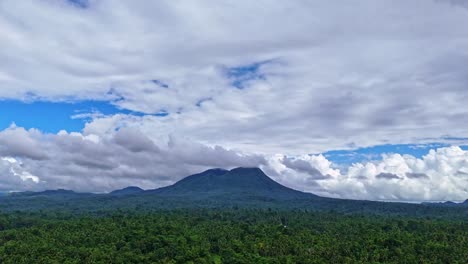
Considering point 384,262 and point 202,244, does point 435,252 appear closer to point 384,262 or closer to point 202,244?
point 384,262

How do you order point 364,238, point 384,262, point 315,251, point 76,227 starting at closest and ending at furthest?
point 384,262
point 315,251
point 364,238
point 76,227

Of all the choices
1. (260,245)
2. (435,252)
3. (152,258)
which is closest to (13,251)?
(152,258)

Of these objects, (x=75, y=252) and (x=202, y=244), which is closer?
(x=75, y=252)

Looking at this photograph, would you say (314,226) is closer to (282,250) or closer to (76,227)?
(282,250)

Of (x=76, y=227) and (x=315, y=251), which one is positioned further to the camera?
(x=76, y=227)

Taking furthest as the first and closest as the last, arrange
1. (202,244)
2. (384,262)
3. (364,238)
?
(364,238)
(202,244)
(384,262)

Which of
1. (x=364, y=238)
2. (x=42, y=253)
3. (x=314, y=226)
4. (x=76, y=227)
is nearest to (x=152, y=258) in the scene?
(x=42, y=253)

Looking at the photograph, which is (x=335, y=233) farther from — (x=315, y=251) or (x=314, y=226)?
(x=315, y=251)

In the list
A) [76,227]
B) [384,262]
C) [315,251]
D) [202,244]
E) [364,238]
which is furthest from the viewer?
[76,227]
